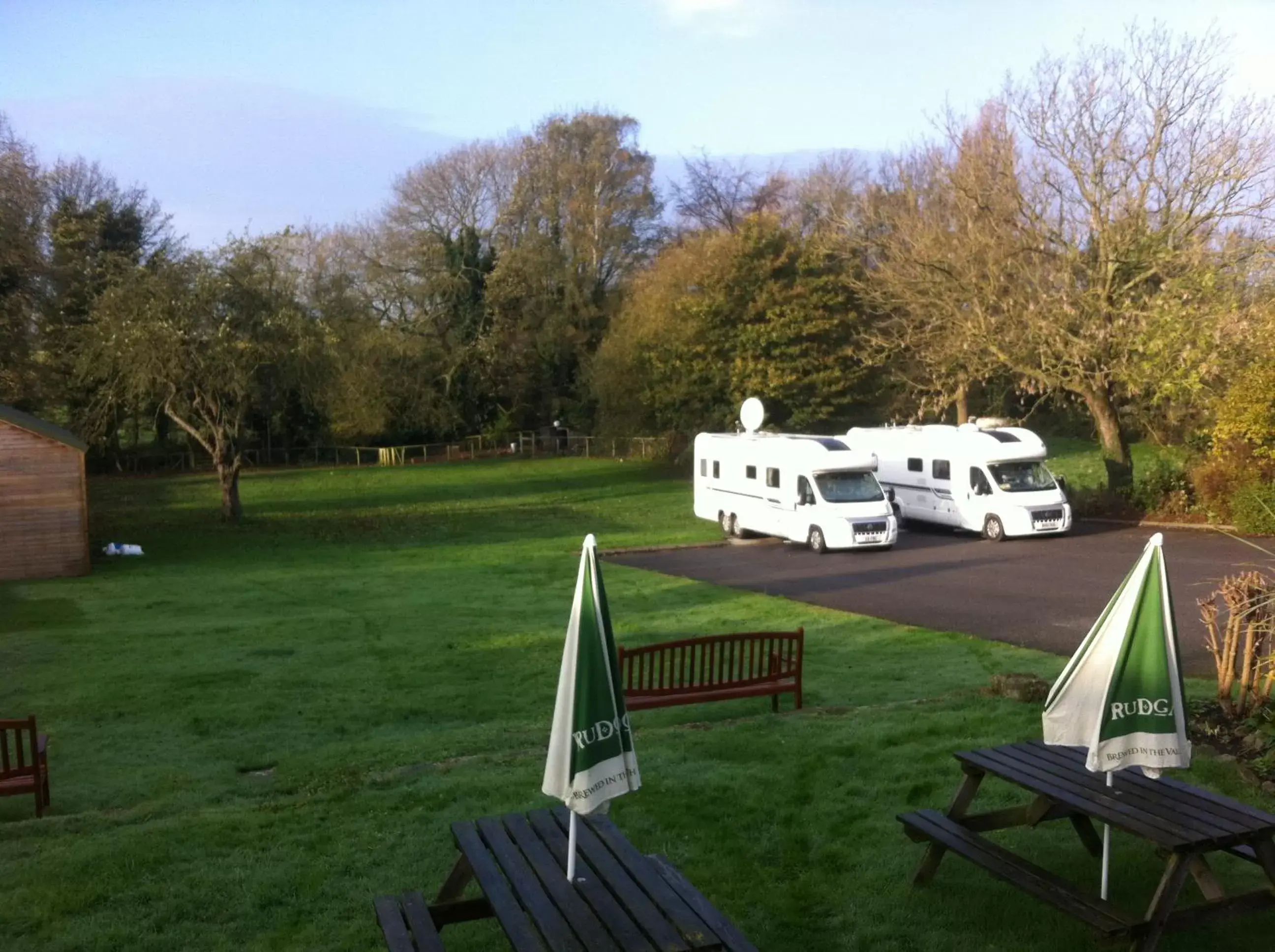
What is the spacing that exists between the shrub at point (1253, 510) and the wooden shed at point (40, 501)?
83.1 ft

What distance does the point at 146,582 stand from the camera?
22.2 meters

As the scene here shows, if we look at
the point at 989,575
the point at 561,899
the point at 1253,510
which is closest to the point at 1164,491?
→ the point at 1253,510

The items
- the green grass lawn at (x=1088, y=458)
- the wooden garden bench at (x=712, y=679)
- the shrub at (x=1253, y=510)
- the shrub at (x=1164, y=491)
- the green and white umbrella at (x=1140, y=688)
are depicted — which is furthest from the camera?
the green grass lawn at (x=1088, y=458)

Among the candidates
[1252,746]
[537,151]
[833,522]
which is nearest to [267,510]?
[833,522]

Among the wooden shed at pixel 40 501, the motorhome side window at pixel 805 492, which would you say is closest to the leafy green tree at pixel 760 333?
the motorhome side window at pixel 805 492

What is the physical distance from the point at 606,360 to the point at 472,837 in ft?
139

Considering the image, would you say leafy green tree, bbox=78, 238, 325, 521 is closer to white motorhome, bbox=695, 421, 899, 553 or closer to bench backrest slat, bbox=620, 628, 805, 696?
white motorhome, bbox=695, 421, 899, 553

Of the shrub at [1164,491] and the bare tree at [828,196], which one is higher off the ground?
the bare tree at [828,196]

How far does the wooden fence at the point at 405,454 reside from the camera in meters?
51.5

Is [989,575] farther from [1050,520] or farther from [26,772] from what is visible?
[26,772]

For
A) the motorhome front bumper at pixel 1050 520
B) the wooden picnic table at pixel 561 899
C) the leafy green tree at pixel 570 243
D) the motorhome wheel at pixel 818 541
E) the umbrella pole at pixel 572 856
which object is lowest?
the motorhome wheel at pixel 818 541

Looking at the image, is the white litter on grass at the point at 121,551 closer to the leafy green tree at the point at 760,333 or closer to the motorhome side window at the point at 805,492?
the motorhome side window at the point at 805,492

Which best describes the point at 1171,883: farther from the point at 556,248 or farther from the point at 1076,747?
the point at 556,248

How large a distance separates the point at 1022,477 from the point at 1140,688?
20.9 metres
